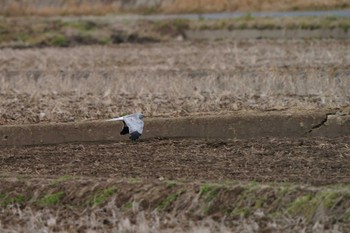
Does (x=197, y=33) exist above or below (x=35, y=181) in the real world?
below

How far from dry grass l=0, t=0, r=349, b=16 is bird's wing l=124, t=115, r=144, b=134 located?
80.6 feet

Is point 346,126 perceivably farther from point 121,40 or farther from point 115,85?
point 121,40

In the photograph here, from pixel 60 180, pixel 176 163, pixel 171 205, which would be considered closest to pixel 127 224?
pixel 171 205

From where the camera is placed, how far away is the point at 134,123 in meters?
9.86

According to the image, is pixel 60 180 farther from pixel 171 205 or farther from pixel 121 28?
pixel 121 28

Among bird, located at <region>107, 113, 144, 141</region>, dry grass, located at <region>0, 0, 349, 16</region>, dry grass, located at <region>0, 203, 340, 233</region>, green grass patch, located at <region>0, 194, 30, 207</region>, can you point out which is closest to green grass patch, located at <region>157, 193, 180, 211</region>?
dry grass, located at <region>0, 203, 340, 233</region>

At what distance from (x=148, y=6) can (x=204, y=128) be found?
29.3 m

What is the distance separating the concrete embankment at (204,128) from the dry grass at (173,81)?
23.2 inches

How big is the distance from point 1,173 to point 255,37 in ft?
54.1

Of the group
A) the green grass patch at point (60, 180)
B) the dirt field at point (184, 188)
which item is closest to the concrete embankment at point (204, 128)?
the dirt field at point (184, 188)

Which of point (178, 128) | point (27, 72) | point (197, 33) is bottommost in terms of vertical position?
point (197, 33)

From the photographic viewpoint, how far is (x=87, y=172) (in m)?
8.41

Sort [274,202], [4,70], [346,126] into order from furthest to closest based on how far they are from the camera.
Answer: [4,70] < [346,126] < [274,202]

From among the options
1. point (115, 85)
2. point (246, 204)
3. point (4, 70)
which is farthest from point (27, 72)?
point (246, 204)
